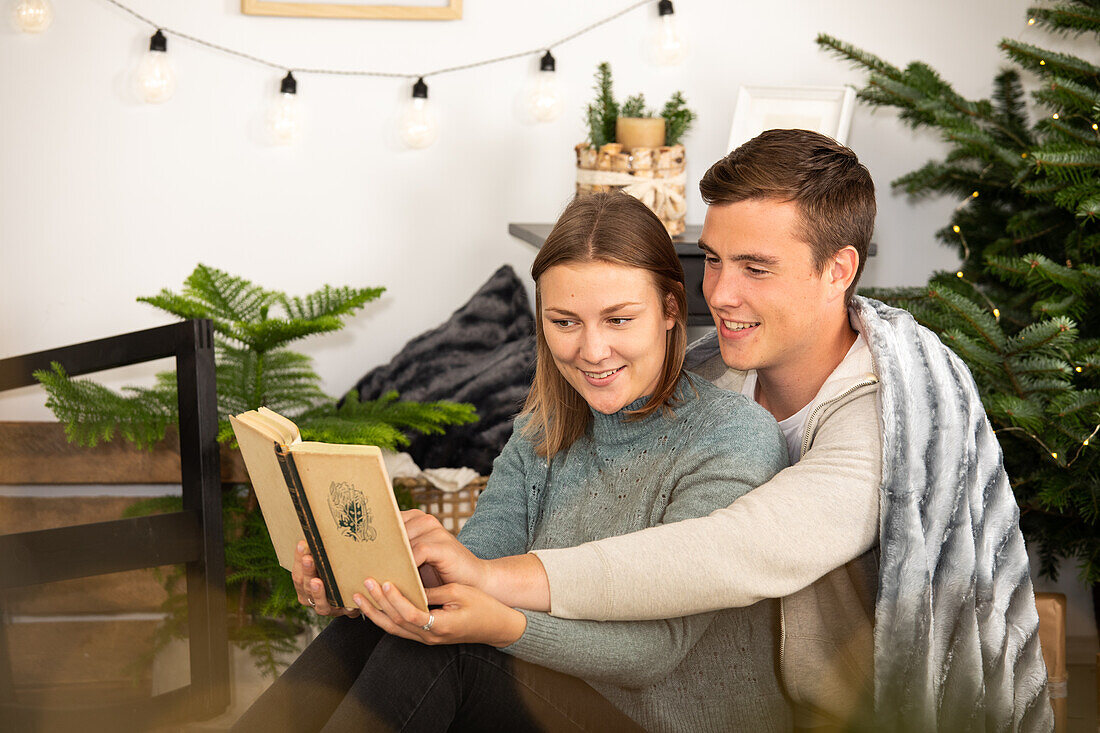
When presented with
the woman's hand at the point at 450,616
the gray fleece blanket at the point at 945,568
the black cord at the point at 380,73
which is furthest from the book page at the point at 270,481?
the black cord at the point at 380,73

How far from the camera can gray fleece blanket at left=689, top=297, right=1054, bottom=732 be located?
1.05 meters

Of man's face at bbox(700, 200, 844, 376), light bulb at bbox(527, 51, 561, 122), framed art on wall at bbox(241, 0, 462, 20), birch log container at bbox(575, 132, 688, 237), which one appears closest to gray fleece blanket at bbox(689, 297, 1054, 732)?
man's face at bbox(700, 200, 844, 376)

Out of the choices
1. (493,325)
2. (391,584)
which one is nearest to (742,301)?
(391,584)

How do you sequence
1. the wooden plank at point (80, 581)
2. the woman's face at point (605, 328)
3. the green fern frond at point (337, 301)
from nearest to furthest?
the woman's face at point (605, 328) → the green fern frond at point (337, 301) → the wooden plank at point (80, 581)

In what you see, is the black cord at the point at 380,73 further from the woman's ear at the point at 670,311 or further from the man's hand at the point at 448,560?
the man's hand at the point at 448,560

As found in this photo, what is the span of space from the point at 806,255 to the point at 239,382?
107 cm

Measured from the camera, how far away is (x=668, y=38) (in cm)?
212

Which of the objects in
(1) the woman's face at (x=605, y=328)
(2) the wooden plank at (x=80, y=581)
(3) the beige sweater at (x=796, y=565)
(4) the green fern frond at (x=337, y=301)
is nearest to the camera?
(3) the beige sweater at (x=796, y=565)

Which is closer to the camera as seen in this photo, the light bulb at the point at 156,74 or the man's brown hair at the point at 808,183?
the man's brown hair at the point at 808,183

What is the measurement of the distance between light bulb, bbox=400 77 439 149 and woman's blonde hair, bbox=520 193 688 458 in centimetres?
99

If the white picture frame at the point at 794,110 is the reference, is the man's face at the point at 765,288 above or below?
below

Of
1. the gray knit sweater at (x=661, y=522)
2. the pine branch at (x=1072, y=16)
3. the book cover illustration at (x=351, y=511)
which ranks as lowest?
the gray knit sweater at (x=661, y=522)

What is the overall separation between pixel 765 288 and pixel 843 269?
0.10 meters

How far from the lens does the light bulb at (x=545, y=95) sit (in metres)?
2.09
